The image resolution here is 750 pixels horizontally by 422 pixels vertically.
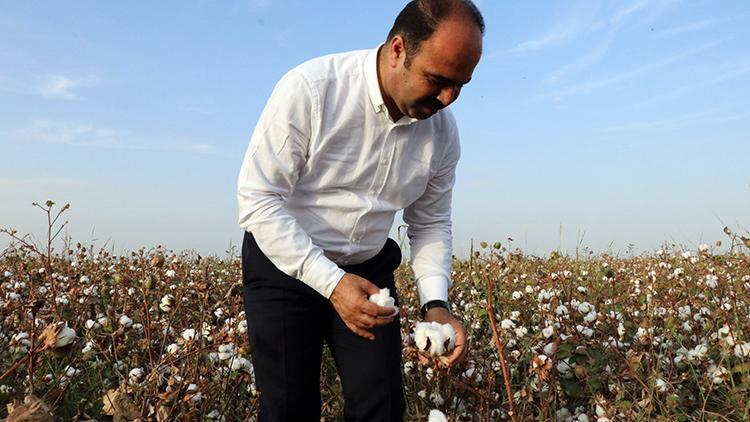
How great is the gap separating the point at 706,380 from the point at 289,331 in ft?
6.42

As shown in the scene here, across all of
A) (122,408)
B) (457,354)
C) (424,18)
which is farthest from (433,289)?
(122,408)

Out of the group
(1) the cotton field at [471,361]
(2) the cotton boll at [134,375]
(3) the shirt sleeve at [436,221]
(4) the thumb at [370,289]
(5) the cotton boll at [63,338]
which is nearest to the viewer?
(5) the cotton boll at [63,338]

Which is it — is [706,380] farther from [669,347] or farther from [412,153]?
[412,153]

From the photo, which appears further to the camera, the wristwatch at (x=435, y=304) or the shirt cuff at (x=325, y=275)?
the wristwatch at (x=435, y=304)

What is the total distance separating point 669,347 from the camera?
3.49 meters

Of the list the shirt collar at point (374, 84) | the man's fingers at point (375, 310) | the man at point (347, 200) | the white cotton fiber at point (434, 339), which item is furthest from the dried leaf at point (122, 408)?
the shirt collar at point (374, 84)

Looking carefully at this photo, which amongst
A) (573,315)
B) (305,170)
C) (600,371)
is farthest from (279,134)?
(573,315)

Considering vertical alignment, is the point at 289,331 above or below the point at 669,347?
above

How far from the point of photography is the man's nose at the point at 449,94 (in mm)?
2070

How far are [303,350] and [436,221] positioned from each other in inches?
29.2

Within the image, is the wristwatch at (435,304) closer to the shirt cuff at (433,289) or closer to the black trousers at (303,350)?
the shirt cuff at (433,289)

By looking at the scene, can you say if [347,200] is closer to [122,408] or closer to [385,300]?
[385,300]

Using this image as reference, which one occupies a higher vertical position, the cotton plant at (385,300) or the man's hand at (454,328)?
the cotton plant at (385,300)

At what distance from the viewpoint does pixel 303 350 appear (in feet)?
8.03
